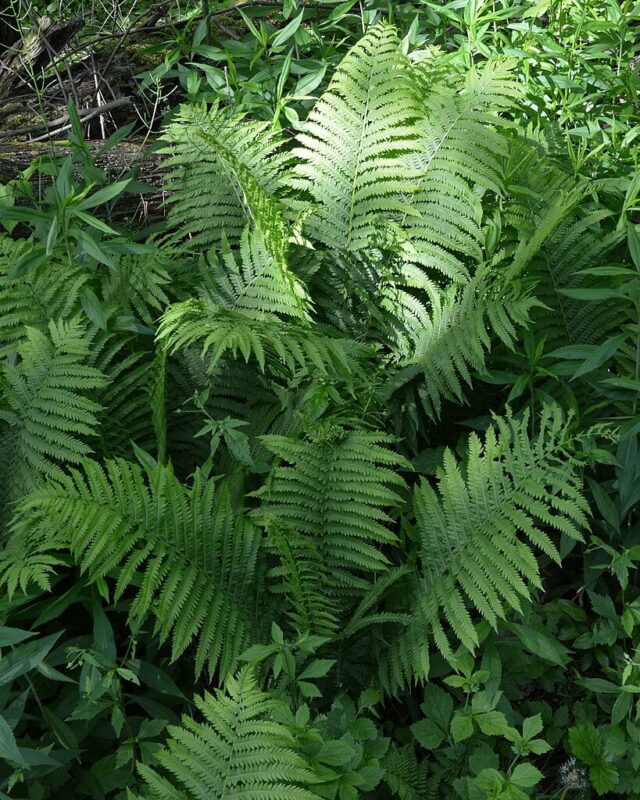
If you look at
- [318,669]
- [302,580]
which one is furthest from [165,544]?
[318,669]

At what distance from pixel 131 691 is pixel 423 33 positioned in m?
2.73

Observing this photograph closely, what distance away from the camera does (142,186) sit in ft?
8.50

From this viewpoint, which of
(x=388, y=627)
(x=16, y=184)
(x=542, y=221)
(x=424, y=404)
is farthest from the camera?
(x=16, y=184)

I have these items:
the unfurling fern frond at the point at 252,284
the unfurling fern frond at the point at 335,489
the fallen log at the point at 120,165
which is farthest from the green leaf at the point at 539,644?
the fallen log at the point at 120,165

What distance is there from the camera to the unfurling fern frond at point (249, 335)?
1.79 metres

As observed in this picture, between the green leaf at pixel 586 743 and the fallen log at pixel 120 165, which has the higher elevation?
the fallen log at pixel 120 165

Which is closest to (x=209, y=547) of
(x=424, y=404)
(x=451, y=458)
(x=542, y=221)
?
(x=451, y=458)

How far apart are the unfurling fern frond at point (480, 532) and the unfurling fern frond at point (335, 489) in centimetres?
11

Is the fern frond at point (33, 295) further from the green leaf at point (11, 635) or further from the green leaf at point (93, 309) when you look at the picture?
the green leaf at point (11, 635)

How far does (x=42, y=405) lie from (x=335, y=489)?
0.70 meters

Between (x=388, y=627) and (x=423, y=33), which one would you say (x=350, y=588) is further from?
(x=423, y=33)

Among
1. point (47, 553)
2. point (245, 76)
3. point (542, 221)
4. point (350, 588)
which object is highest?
point (245, 76)

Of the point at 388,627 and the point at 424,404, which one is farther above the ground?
the point at 424,404

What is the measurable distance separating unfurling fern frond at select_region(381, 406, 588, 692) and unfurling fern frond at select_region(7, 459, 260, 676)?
36cm
